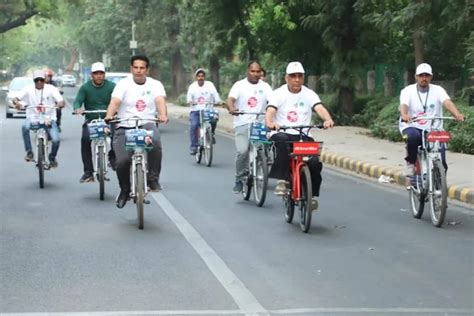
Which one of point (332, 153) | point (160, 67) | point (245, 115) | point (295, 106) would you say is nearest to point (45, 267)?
point (295, 106)

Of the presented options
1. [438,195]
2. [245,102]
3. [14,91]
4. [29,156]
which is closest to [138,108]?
[245,102]

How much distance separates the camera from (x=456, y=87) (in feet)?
92.6

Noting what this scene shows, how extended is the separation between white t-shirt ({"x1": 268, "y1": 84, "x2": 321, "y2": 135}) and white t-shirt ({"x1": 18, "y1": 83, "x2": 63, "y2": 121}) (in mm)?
5106

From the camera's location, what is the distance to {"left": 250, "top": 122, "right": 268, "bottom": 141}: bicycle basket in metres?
12.0

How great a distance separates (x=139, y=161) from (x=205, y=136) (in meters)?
7.34

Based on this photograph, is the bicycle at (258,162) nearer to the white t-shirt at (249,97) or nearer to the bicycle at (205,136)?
the white t-shirt at (249,97)

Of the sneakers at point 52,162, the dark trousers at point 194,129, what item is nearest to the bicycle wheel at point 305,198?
the sneakers at point 52,162

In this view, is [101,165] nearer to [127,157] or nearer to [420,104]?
[127,157]

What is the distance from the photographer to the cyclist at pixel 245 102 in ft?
41.8

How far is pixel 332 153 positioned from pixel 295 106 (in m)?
8.51

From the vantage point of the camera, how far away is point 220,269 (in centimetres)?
799

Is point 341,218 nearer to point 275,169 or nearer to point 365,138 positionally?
point 275,169

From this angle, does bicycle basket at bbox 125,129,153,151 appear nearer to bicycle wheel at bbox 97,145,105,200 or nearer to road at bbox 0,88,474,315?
road at bbox 0,88,474,315

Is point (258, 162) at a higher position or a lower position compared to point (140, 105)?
lower
